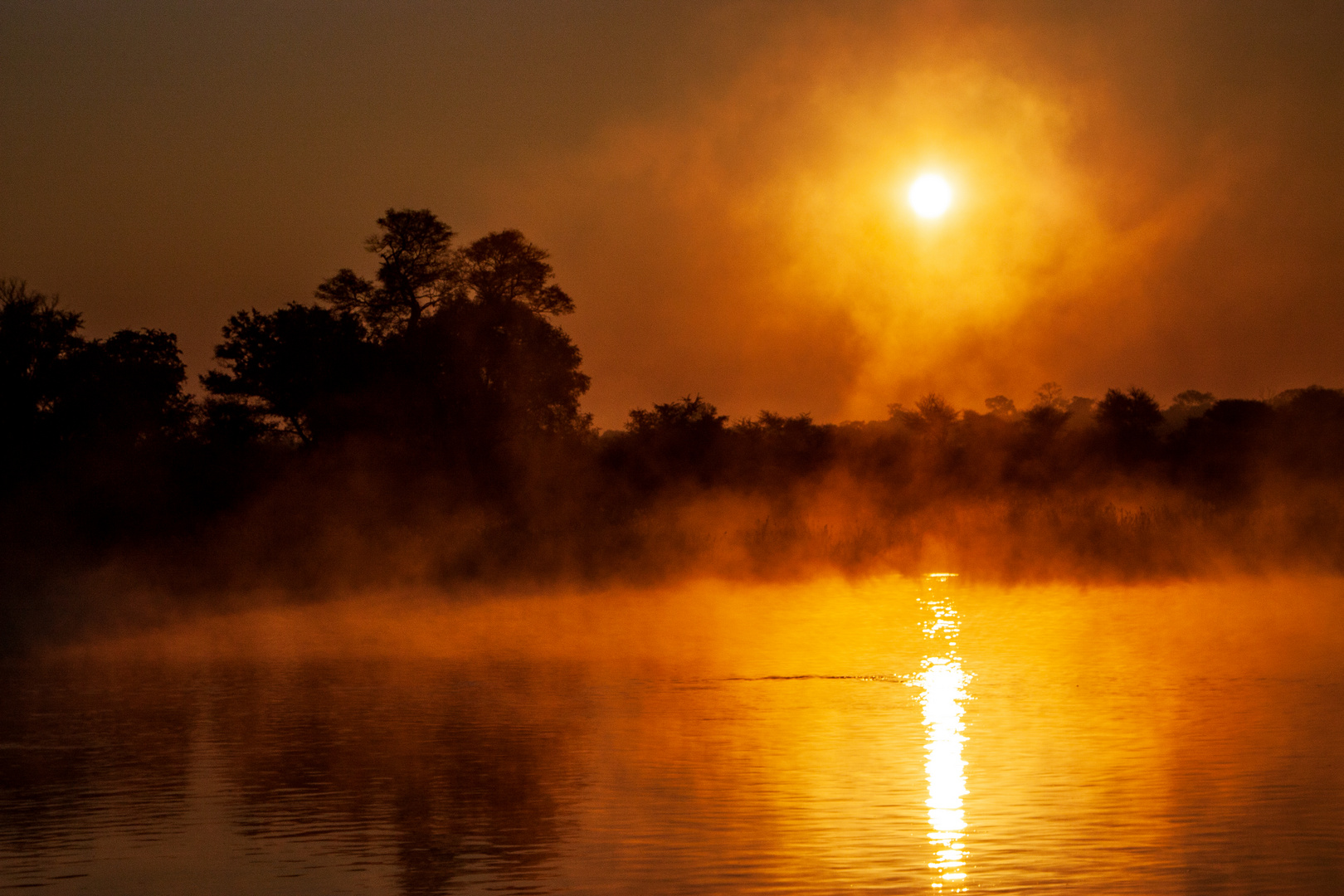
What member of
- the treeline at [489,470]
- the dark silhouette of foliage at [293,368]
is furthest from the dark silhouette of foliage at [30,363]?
the dark silhouette of foliage at [293,368]

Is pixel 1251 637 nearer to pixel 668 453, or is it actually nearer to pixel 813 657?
pixel 813 657

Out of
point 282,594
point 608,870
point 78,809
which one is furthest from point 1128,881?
point 282,594

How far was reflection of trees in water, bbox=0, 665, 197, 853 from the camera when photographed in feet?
34.0

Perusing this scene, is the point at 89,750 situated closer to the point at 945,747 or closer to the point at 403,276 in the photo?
the point at 945,747

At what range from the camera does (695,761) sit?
12.1 meters

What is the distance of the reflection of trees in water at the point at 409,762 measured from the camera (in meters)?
9.67

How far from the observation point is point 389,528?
38.8m

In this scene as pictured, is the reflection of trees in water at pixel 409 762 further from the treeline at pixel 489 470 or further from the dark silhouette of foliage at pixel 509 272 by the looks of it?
the dark silhouette of foliage at pixel 509 272

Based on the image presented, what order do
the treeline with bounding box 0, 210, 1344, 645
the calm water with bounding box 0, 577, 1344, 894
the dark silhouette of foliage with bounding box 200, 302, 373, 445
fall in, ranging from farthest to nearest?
the dark silhouette of foliage with bounding box 200, 302, 373, 445
the treeline with bounding box 0, 210, 1344, 645
the calm water with bounding box 0, 577, 1344, 894

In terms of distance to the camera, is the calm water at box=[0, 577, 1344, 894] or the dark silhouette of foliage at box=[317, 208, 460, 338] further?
the dark silhouette of foliage at box=[317, 208, 460, 338]

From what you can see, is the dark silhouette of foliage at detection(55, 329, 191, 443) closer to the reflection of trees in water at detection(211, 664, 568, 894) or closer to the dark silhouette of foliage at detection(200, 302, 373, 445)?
the dark silhouette of foliage at detection(200, 302, 373, 445)

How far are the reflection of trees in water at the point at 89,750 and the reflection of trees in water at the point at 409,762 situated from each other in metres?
0.48

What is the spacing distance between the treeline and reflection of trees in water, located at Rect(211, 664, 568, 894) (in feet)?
36.0

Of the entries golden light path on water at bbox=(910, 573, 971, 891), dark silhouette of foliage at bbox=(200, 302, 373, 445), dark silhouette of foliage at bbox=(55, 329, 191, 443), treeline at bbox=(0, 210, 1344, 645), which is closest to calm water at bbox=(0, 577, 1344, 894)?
golden light path on water at bbox=(910, 573, 971, 891)
